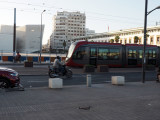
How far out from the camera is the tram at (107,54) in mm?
25812

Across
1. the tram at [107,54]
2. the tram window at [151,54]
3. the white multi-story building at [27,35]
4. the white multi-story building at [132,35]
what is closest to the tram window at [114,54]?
the tram at [107,54]

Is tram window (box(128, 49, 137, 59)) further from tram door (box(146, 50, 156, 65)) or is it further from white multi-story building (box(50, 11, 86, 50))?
white multi-story building (box(50, 11, 86, 50))

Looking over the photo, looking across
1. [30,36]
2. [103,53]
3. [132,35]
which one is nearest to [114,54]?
[103,53]

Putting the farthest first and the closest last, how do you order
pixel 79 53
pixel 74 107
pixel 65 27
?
pixel 65 27, pixel 79 53, pixel 74 107

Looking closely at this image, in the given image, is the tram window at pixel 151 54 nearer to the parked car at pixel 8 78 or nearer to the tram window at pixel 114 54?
the tram window at pixel 114 54

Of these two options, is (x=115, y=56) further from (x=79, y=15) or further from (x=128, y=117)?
(x=79, y=15)

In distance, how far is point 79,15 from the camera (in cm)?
15775

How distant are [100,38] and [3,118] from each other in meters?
116

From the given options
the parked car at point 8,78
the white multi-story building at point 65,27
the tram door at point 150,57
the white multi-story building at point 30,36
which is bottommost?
the parked car at point 8,78

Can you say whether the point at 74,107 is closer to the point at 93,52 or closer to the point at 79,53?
the point at 79,53

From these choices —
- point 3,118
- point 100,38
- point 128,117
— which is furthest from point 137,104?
point 100,38

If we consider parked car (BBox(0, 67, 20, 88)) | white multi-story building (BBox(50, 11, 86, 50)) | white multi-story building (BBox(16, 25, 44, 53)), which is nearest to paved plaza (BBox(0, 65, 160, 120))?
parked car (BBox(0, 67, 20, 88))

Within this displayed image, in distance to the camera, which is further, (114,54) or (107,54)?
(114,54)

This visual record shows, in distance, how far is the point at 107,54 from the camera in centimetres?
2762
